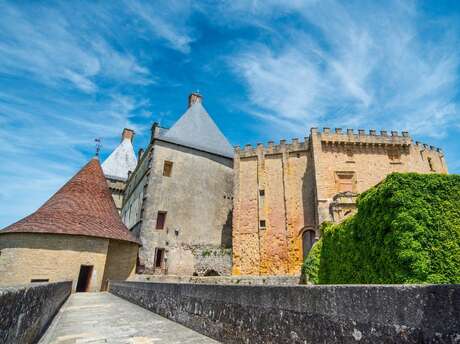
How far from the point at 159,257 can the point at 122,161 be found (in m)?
21.2

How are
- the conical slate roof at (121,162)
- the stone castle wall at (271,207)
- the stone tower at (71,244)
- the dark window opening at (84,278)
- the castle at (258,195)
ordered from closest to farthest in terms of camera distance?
the stone tower at (71,244) < the dark window opening at (84,278) < the castle at (258,195) < the stone castle wall at (271,207) < the conical slate roof at (121,162)

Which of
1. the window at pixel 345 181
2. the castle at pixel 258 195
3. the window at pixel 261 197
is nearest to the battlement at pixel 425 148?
the castle at pixel 258 195

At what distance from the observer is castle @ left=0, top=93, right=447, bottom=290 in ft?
55.1

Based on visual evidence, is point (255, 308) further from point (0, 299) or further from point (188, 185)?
point (188, 185)

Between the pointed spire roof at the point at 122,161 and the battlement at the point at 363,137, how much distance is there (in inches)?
966

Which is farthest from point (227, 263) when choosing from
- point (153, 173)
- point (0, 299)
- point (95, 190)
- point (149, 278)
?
point (0, 299)

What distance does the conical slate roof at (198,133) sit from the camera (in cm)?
2349

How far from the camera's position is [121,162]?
121 feet

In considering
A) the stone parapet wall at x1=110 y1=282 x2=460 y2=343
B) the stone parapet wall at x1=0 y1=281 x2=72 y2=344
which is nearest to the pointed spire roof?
the stone parapet wall at x1=0 y1=281 x2=72 y2=344

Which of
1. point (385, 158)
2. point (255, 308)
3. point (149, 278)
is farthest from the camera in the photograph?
point (385, 158)

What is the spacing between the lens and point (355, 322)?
1.70 metres

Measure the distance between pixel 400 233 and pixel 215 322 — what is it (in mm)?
5876

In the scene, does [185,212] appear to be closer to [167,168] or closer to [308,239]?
[167,168]

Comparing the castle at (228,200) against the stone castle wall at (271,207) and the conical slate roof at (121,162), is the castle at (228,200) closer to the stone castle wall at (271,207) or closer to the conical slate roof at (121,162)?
the stone castle wall at (271,207)
